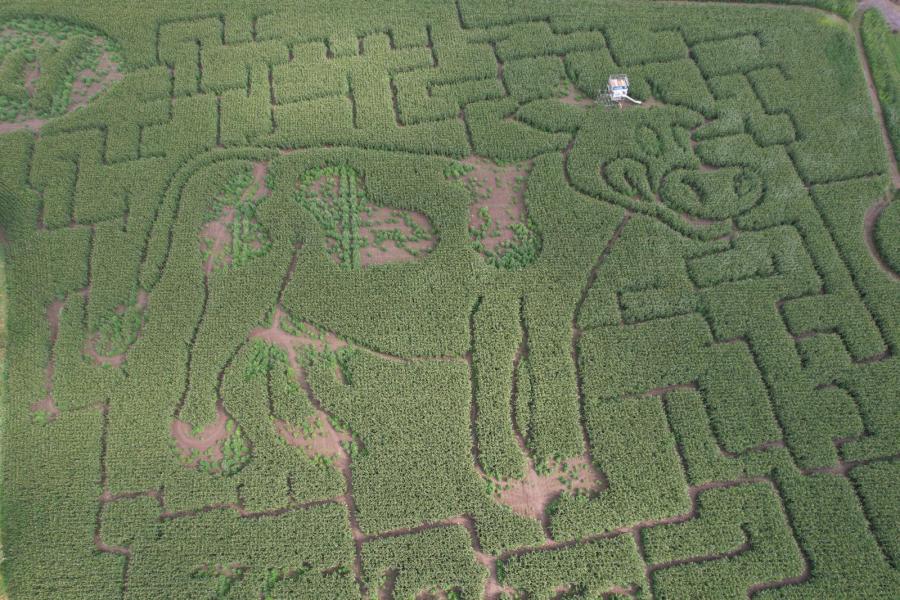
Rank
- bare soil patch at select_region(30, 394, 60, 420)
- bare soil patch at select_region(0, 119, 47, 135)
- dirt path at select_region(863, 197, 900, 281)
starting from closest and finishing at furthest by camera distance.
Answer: bare soil patch at select_region(30, 394, 60, 420) < dirt path at select_region(863, 197, 900, 281) < bare soil patch at select_region(0, 119, 47, 135)

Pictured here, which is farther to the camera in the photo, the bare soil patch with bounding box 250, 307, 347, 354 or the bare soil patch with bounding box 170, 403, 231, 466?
the bare soil patch with bounding box 250, 307, 347, 354

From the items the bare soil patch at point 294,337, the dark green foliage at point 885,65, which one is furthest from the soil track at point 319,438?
the dark green foliage at point 885,65

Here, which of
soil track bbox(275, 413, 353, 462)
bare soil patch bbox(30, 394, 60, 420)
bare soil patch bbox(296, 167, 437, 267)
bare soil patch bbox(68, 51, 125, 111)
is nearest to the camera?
soil track bbox(275, 413, 353, 462)

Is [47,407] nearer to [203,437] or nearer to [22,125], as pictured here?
[203,437]

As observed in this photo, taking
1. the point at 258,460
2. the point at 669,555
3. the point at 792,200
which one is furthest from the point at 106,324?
the point at 792,200

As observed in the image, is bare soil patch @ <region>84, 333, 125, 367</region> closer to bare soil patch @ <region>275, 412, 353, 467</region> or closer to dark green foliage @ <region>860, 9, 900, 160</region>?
bare soil patch @ <region>275, 412, 353, 467</region>

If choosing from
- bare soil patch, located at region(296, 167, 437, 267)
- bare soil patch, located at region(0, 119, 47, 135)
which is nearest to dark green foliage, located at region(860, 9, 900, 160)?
bare soil patch, located at region(296, 167, 437, 267)

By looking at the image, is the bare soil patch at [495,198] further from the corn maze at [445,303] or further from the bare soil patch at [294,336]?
the bare soil patch at [294,336]

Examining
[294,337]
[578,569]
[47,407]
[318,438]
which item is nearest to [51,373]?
[47,407]
